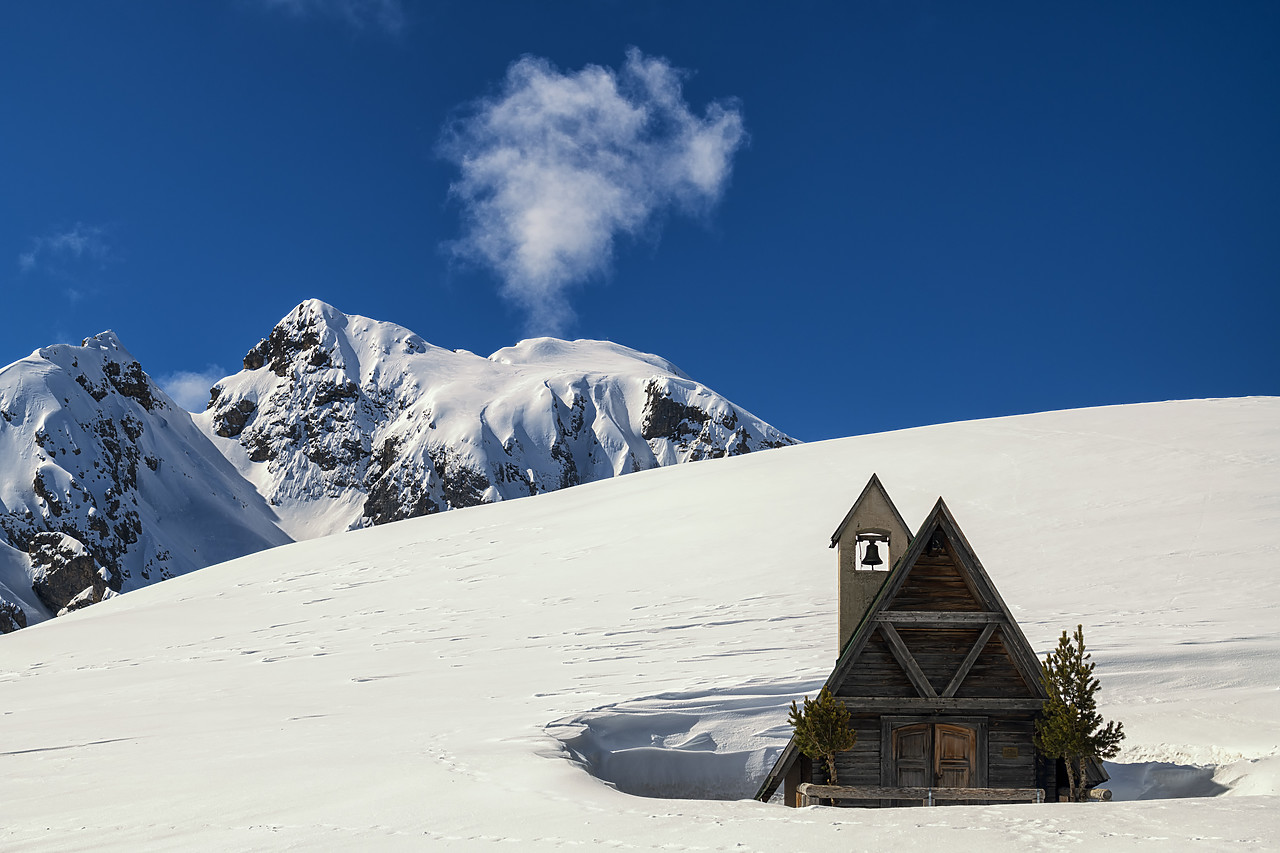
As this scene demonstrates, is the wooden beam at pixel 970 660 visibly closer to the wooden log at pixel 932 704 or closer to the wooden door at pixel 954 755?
the wooden log at pixel 932 704

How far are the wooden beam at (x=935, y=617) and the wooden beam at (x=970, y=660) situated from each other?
10 cm

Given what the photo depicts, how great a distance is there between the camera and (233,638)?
26.4m

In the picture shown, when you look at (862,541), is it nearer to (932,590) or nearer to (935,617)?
(932,590)

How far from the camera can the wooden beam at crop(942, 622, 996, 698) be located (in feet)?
36.9

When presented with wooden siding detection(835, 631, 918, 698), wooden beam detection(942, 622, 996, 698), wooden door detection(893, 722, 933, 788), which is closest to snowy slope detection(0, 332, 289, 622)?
wooden siding detection(835, 631, 918, 698)

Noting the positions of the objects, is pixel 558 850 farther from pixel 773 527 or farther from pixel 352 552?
pixel 352 552

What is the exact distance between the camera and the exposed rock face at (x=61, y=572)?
12875 cm

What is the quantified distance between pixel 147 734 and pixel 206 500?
585 feet

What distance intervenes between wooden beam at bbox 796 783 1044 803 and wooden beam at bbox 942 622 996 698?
1159 millimetres

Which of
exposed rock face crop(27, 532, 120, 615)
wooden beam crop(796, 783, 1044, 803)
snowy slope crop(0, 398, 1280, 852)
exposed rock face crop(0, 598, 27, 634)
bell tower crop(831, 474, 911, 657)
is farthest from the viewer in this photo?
exposed rock face crop(27, 532, 120, 615)

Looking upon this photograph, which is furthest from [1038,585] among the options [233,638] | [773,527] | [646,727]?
[233,638]

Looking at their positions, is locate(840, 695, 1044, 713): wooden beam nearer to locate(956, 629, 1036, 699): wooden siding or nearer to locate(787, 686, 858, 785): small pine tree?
locate(956, 629, 1036, 699): wooden siding

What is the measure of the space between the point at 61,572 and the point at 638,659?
138 metres

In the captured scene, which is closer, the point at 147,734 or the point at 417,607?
the point at 147,734
